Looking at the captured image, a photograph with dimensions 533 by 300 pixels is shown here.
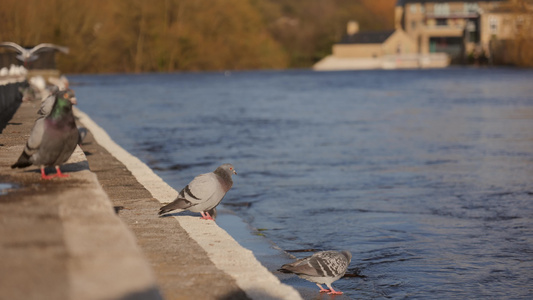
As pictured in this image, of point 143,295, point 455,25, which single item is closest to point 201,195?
point 143,295

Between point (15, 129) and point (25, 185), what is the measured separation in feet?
23.8

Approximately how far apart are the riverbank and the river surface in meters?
1.76

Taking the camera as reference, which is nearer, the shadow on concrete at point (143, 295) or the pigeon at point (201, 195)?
the shadow on concrete at point (143, 295)

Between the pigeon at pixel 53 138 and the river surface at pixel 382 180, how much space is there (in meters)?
2.86

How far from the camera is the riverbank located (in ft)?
13.1

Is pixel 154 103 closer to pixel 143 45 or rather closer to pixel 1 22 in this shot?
pixel 1 22

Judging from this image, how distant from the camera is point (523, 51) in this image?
96938 millimetres

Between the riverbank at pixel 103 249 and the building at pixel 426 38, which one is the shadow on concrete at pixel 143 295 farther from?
the building at pixel 426 38

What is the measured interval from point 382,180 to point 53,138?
1101cm

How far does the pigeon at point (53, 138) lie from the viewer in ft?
22.1

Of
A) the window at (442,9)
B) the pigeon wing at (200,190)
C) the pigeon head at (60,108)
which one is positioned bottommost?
the window at (442,9)

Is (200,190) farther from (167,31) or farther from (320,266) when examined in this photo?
(167,31)

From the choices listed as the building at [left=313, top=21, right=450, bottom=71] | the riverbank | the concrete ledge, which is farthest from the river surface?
the building at [left=313, top=21, right=450, bottom=71]

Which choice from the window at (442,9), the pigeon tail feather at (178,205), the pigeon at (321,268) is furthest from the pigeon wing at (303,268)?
Answer: the window at (442,9)
